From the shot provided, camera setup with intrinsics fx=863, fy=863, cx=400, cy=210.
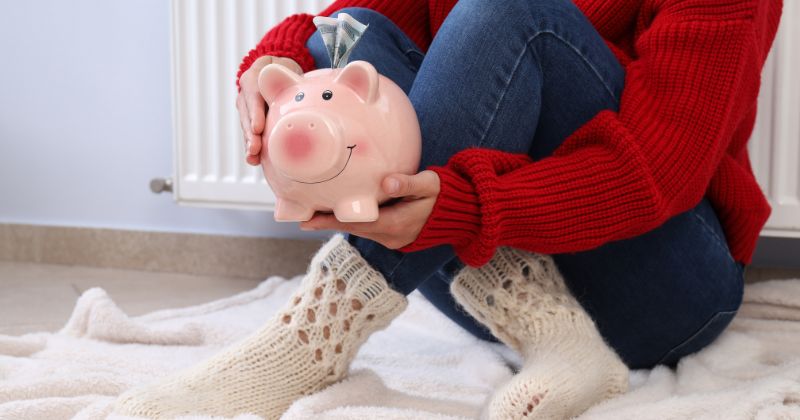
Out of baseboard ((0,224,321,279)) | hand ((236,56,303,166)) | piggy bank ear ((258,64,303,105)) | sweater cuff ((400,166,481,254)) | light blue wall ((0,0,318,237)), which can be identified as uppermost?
piggy bank ear ((258,64,303,105))

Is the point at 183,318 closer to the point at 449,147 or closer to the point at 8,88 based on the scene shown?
the point at 449,147

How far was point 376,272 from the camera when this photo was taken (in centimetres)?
68

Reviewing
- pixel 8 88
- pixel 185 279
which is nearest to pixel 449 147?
pixel 185 279

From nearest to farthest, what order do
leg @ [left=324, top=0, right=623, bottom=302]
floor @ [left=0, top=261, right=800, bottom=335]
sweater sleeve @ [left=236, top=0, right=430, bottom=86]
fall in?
leg @ [left=324, top=0, right=623, bottom=302]
sweater sleeve @ [left=236, top=0, right=430, bottom=86]
floor @ [left=0, top=261, right=800, bottom=335]

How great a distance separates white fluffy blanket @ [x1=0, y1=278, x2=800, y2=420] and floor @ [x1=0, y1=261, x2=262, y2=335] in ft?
0.61

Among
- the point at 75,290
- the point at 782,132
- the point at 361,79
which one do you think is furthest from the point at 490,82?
the point at 75,290

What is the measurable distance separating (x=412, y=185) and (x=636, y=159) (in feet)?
0.62

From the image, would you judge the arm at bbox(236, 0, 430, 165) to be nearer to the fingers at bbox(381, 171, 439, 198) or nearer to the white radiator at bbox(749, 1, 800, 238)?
the fingers at bbox(381, 171, 439, 198)

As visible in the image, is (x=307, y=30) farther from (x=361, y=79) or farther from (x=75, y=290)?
(x=75, y=290)

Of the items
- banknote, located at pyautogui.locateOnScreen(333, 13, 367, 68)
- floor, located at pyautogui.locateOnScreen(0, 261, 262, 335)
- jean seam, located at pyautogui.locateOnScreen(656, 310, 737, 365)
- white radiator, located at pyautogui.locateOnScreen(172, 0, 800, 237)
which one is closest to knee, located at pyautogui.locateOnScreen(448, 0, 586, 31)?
banknote, located at pyautogui.locateOnScreen(333, 13, 367, 68)

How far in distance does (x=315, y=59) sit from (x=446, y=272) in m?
0.22

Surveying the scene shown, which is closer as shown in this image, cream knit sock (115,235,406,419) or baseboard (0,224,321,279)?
cream knit sock (115,235,406,419)

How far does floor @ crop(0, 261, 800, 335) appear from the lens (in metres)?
1.21

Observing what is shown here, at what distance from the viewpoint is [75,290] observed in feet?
4.60
